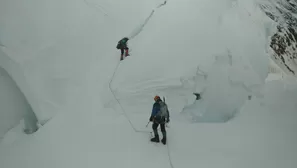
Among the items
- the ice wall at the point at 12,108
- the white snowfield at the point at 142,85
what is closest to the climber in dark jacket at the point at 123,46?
the white snowfield at the point at 142,85

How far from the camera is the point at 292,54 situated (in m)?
15.4

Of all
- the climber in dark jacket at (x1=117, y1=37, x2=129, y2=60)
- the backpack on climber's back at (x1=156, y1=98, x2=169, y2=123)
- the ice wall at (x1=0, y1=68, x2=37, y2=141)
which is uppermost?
the climber in dark jacket at (x1=117, y1=37, x2=129, y2=60)

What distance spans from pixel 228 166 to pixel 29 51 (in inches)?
269

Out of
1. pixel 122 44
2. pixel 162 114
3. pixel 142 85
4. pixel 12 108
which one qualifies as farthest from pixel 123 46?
pixel 12 108

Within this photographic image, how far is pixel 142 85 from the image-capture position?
9117 mm

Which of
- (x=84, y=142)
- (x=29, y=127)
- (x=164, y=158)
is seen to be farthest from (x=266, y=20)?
(x=29, y=127)

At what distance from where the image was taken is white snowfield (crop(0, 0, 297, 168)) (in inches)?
283

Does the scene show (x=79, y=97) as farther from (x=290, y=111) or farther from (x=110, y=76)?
(x=290, y=111)

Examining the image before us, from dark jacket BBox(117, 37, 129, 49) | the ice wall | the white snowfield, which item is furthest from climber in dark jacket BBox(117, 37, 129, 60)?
the ice wall

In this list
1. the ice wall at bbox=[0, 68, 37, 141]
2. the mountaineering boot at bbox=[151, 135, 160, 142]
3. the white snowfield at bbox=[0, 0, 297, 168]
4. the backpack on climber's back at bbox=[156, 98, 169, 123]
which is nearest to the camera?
the backpack on climber's back at bbox=[156, 98, 169, 123]

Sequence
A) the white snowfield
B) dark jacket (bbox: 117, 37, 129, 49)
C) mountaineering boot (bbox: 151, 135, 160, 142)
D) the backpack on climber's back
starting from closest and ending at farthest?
the backpack on climber's back
the white snowfield
mountaineering boot (bbox: 151, 135, 160, 142)
dark jacket (bbox: 117, 37, 129, 49)

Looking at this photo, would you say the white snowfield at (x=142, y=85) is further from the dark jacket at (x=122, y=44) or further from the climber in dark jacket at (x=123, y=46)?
the dark jacket at (x=122, y=44)

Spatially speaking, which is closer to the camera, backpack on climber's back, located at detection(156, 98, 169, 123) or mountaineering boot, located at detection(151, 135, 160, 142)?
backpack on climber's back, located at detection(156, 98, 169, 123)

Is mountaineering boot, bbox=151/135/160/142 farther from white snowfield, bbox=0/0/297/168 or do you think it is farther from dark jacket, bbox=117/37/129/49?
dark jacket, bbox=117/37/129/49
